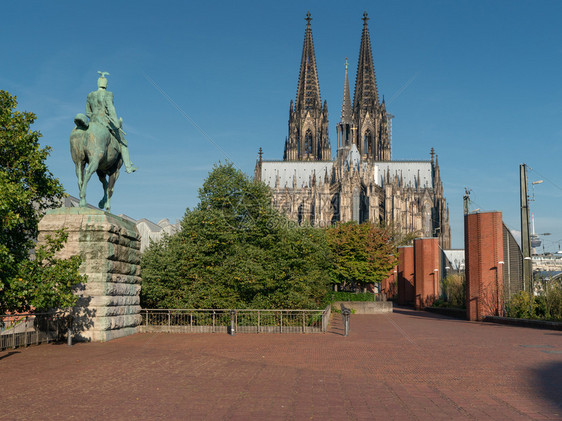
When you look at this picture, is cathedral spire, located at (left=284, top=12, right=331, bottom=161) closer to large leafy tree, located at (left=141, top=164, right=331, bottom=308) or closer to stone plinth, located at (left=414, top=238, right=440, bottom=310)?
stone plinth, located at (left=414, top=238, right=440, bottom=310)

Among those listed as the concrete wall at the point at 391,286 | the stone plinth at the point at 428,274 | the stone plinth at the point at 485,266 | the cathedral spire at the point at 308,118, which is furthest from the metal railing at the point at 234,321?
the cathedral spire at the point at 308,118

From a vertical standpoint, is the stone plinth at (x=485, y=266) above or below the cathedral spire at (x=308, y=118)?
below

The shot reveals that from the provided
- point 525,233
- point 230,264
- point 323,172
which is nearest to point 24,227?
point 230,264

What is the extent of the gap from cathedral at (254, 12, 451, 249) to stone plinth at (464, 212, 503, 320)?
83.7 meters

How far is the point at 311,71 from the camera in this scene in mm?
130000

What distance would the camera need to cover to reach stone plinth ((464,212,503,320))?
2869cm

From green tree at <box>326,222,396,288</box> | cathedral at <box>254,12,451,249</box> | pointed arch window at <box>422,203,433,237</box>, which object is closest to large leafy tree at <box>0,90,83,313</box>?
green tree at <box>326,222,396,288</box>

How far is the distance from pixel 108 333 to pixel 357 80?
419 feet

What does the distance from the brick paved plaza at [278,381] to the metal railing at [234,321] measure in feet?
11.3

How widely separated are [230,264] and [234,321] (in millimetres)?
3872

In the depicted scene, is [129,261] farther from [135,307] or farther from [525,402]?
[525,402]

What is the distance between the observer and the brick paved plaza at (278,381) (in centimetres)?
745

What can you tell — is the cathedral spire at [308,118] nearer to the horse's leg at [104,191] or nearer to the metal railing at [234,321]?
the metal railing at [234,321]

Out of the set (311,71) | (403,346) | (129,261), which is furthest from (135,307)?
(311,71)
